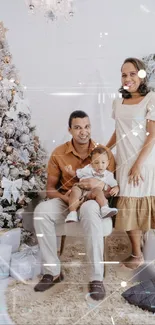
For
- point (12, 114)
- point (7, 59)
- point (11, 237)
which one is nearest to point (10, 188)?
point (11, 237)

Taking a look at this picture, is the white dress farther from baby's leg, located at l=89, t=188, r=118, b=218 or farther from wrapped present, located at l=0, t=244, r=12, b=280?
wrapped present, located at l=0, t=244, r=12, b=280

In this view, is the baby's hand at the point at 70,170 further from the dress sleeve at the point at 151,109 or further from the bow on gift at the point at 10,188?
the dress sleeve at the point at 151,109

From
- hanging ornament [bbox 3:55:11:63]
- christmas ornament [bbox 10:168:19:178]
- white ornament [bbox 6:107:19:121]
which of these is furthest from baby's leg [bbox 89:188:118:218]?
hanging ornament [bbox 3:55:11:63]

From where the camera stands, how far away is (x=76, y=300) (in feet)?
4.44

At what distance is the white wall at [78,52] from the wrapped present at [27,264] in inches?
17.8

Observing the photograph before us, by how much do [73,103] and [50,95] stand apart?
0.10 metres

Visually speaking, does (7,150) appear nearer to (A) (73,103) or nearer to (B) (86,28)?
(A) (73,103)

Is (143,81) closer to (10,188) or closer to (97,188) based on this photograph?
(97,188)

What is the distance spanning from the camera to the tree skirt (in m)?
1.30

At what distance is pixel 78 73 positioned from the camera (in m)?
1.45

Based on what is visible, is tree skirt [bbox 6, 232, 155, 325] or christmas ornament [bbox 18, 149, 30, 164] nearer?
tree skirt [bbox 6, 232, 155, 325]

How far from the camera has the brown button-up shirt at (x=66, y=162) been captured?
1.42 metres

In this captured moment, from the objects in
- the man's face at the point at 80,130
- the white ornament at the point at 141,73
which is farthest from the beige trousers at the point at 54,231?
the white ornament at the point at 141,73

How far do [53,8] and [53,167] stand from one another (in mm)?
627
